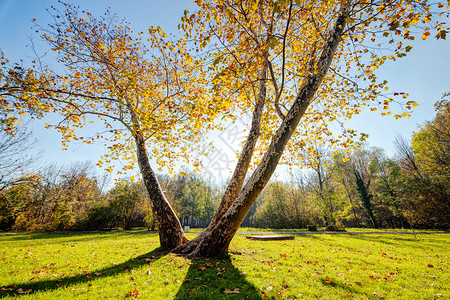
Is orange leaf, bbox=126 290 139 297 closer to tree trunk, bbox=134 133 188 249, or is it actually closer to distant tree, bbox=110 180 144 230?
tree trunk, bbox=134 133 188 249

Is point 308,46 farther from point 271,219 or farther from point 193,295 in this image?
point 271,219

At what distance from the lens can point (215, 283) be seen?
3.87 meters

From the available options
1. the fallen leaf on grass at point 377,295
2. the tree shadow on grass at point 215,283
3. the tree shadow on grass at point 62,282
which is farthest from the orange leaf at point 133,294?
the fallen leaf on grass at point 377,295

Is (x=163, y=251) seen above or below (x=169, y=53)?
below

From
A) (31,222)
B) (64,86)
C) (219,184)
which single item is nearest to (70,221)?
(31,222)

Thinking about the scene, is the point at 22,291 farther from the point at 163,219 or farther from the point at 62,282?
the point at 163,219

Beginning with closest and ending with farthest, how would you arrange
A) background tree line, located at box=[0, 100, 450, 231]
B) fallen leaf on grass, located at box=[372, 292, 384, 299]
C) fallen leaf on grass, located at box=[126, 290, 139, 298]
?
fallen leaf on grass, located at box=[126, 290, 139, 298]
fallen leaf on grass, located at box=[372, 292, 384, 299]
background tree line, located at box=[0, 100, 450, 231]

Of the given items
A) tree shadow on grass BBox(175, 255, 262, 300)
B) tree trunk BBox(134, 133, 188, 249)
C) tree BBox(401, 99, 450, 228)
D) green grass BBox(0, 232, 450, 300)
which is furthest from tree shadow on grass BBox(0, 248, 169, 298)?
tree BBox(401, 99, 450, 228)

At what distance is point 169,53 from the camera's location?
25.1 ft

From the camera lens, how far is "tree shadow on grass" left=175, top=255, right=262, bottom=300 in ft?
11.0

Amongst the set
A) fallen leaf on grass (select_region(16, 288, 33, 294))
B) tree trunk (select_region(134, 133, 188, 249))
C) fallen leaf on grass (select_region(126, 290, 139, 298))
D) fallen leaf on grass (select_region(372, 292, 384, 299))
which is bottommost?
fallen leaf on grass (select_region(372, 292, 384, 299))

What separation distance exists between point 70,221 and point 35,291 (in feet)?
68.7

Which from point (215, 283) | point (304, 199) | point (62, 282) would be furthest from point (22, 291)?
point (304, 199)

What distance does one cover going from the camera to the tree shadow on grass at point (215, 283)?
3354 millimetres
